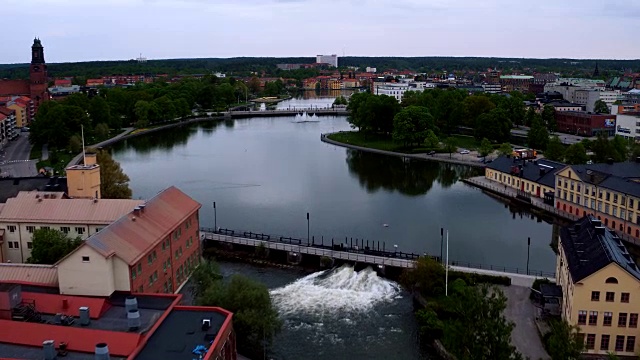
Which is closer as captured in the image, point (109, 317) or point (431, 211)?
point (109, 317)

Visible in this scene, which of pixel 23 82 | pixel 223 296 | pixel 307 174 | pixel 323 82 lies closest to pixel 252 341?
pixel 223 296

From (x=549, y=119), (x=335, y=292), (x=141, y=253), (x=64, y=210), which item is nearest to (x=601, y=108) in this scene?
(x=549, y=119)

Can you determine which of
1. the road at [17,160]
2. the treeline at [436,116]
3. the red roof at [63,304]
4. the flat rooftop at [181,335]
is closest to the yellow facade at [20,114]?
the road at [17,160]

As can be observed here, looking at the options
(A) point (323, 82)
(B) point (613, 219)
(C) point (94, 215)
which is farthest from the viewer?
(A) point (323, 82)

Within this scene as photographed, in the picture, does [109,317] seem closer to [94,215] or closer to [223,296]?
[223,296]

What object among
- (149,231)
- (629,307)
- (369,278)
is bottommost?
(369,278)

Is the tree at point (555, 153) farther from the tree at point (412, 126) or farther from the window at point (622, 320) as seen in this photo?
the window at point (622, 320)
